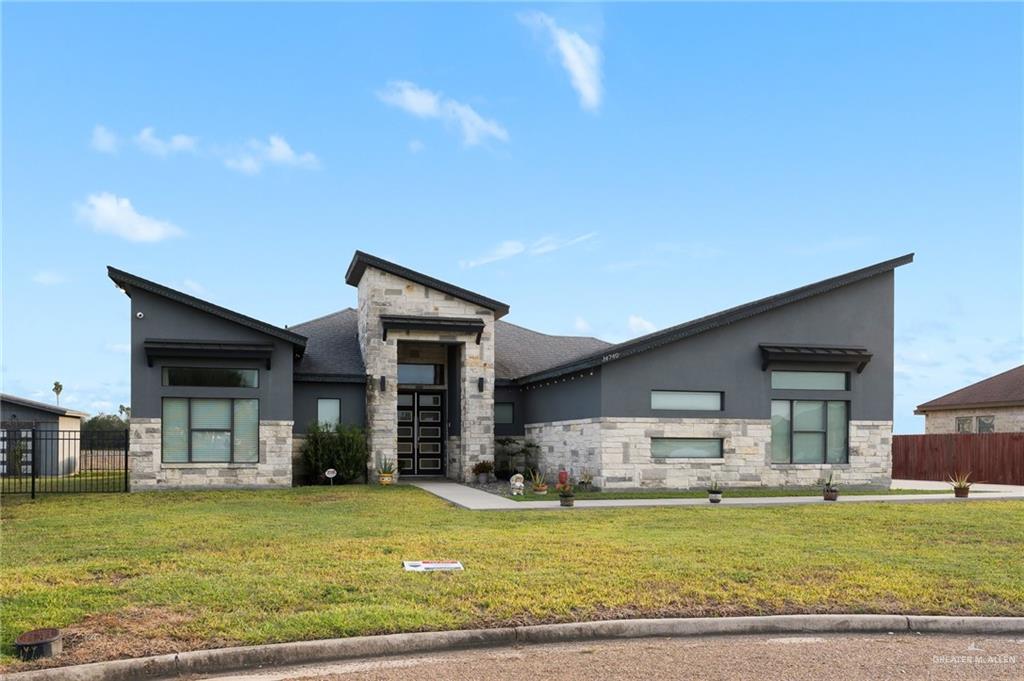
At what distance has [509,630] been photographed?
7582 mm

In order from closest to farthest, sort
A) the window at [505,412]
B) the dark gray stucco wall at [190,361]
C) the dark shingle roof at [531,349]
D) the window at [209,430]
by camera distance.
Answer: the dark gray stucco wall at [190,361] → the window at [209,430] → the window at [505,412] → the dark shingle roof at [531,349]

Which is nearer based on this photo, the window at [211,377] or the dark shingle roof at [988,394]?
the window at [211,377]

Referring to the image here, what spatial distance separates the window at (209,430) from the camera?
75.3ft

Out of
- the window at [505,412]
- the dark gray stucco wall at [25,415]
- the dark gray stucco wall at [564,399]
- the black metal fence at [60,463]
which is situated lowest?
the black metal fence at [60,463]

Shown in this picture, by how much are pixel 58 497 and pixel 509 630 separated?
54.2ft

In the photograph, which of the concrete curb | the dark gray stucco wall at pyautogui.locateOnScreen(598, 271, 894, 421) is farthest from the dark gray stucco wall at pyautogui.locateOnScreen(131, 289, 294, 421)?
the concrete curb

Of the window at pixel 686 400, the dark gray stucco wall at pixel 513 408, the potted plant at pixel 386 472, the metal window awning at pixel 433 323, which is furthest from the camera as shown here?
the dark gray stucco wall at pixel 513 408

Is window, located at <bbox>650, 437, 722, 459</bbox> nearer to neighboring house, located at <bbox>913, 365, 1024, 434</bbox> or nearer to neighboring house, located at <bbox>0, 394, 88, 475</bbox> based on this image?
neighboring house, located at <bbox>913, 365, 1024, 434</bbox>

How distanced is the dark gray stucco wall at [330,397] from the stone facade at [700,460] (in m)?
5.77

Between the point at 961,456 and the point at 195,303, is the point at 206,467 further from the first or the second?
the point at 961,456

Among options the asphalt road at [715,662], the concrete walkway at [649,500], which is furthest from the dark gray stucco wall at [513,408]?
the asphalt road at [715,662]

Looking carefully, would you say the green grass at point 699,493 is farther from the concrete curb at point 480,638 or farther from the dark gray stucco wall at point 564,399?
the concrete curb at point 480,638

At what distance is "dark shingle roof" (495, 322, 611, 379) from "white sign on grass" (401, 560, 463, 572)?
729 inches

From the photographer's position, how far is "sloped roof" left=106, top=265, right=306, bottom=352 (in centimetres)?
2223
